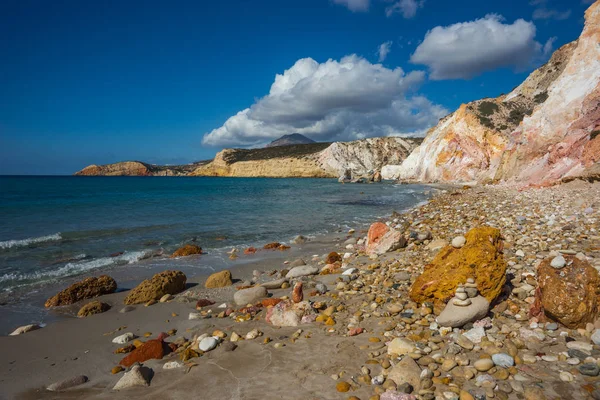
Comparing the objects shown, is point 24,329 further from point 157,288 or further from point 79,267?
point 79,267

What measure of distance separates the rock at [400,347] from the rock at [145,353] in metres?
3.24

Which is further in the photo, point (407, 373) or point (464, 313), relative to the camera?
point (464, 313)

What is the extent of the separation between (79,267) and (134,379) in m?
7.86

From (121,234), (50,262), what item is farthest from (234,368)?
(121,234)

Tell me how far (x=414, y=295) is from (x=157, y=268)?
26.5 ft

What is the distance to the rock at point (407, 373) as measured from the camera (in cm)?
312

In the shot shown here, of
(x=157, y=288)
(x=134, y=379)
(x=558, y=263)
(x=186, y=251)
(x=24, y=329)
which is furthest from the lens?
(x=186, y=251)

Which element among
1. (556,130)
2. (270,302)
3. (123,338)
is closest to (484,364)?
(270,302)

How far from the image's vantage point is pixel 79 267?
9.78 metres

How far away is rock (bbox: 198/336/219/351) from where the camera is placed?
4.39 meters

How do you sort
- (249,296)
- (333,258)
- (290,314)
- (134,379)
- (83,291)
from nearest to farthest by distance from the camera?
(134,379) < (290,314) < (249,296) < (83,291) < (333,258)

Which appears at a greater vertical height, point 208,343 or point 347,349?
point 347,349

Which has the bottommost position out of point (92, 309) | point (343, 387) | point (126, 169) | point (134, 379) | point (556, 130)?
point (92, 309)

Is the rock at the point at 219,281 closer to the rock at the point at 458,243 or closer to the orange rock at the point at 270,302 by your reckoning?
the orange rock at the point at 270,302
